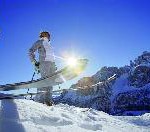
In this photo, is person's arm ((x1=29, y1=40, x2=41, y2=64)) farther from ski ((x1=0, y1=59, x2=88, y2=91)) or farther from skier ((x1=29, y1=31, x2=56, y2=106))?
ski ((x1=0, y1=59, x2=88, y2=91))

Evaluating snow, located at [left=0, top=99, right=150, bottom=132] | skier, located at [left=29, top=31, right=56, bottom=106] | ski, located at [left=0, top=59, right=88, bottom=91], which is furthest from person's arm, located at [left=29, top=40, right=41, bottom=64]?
snow, located at [left=0, top=99, right=150, bottom=132]

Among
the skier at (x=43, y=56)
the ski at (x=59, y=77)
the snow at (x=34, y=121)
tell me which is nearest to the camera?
the snow at (x=34, y=121)

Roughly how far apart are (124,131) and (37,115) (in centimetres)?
226

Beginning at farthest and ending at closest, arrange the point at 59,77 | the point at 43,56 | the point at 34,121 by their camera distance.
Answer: the point at 43,56, the point at 59,77, the point at 34,121

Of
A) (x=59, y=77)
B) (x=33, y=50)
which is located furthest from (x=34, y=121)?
(x=33, y=50)

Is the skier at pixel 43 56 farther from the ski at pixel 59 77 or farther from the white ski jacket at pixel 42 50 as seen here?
the ski at pixel 59 77

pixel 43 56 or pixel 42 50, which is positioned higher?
pixel 42 50

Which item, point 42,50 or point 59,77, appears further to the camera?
point 42,50

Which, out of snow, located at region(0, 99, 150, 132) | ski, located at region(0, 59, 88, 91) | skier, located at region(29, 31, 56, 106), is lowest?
snow, located at region(0, 99, 150, 132)

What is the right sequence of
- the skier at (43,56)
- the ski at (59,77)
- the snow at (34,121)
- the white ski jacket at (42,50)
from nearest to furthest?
the snow at (34,121)
the ski at (59,77)
the skier at (43,56)
the white ski jacket at (42,50)

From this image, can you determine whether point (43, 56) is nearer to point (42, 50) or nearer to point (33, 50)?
point (42, 50)

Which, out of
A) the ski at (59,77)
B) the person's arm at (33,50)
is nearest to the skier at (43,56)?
the person's arm at (33,50)

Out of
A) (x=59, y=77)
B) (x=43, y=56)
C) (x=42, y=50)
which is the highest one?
(x=42, y=50)

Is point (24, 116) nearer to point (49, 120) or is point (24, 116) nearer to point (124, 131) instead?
point (49, 120)
